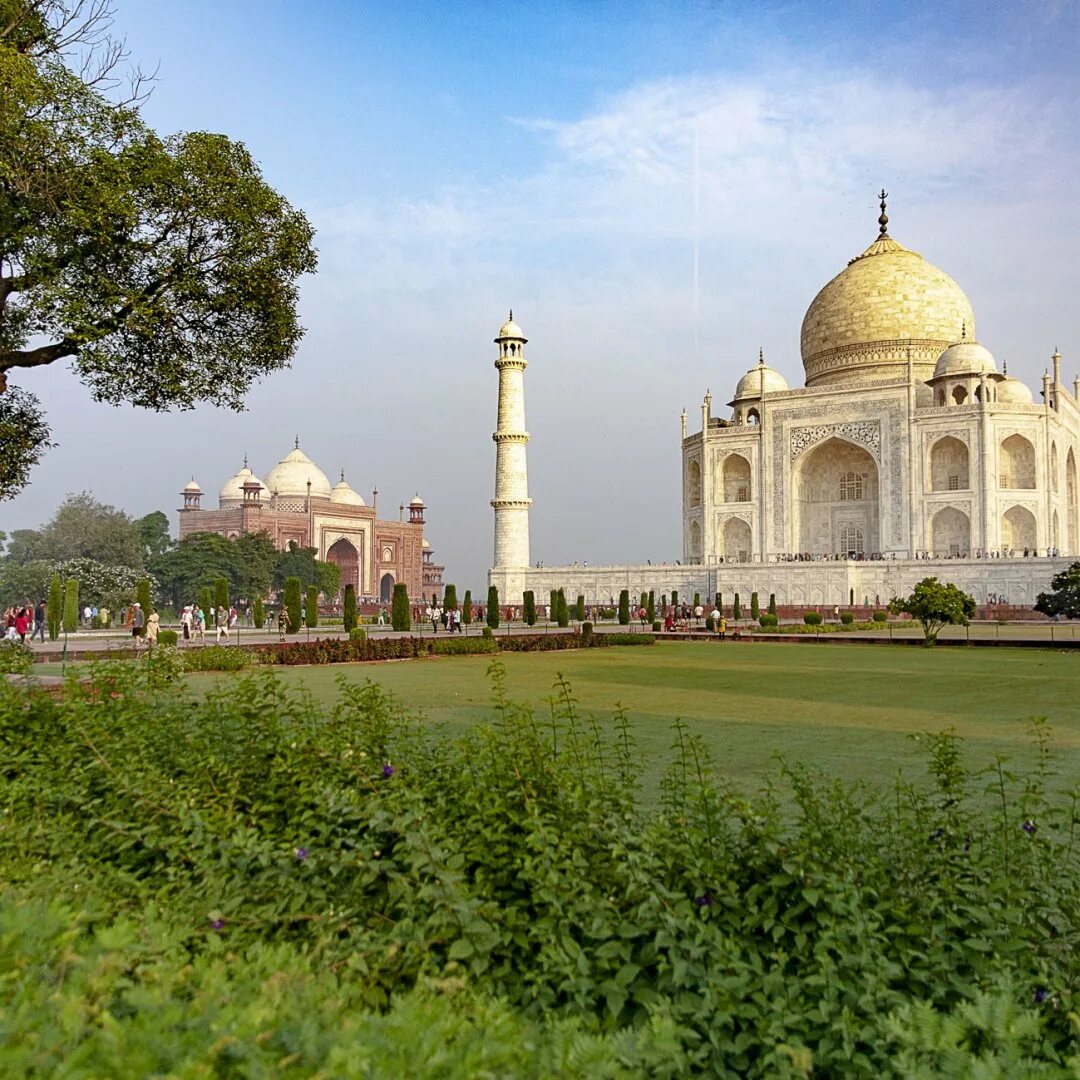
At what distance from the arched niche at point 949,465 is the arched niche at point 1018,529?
6.02ft

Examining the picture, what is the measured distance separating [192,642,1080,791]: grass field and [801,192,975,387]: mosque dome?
23610mm

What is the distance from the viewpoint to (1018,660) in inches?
584

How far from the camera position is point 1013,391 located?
1400 inches

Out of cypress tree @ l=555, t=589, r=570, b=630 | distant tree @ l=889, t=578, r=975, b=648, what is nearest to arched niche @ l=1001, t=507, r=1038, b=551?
distant tree @ l=889, t=578, r=975, b=648

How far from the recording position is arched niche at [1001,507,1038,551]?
3372 cm

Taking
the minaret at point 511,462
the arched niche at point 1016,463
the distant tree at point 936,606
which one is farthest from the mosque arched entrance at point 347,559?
the distant tree at point 936,606

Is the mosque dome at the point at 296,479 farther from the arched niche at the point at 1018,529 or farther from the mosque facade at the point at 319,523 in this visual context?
the arched niche at the point at 1018,529

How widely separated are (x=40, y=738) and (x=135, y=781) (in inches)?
48.8

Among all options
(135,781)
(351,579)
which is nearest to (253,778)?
(135,781)

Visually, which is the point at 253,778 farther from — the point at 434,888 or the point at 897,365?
the point at 897,365

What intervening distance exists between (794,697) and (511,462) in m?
27.1

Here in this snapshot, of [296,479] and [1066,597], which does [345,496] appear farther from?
[1066,597]

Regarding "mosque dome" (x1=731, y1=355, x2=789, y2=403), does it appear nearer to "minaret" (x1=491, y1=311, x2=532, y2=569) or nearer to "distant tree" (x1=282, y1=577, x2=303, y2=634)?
"minaret" (x1=491, y1=311, x2=532, y2=569)

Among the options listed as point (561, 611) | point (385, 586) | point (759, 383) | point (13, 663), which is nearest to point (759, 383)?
point (759, 383)
